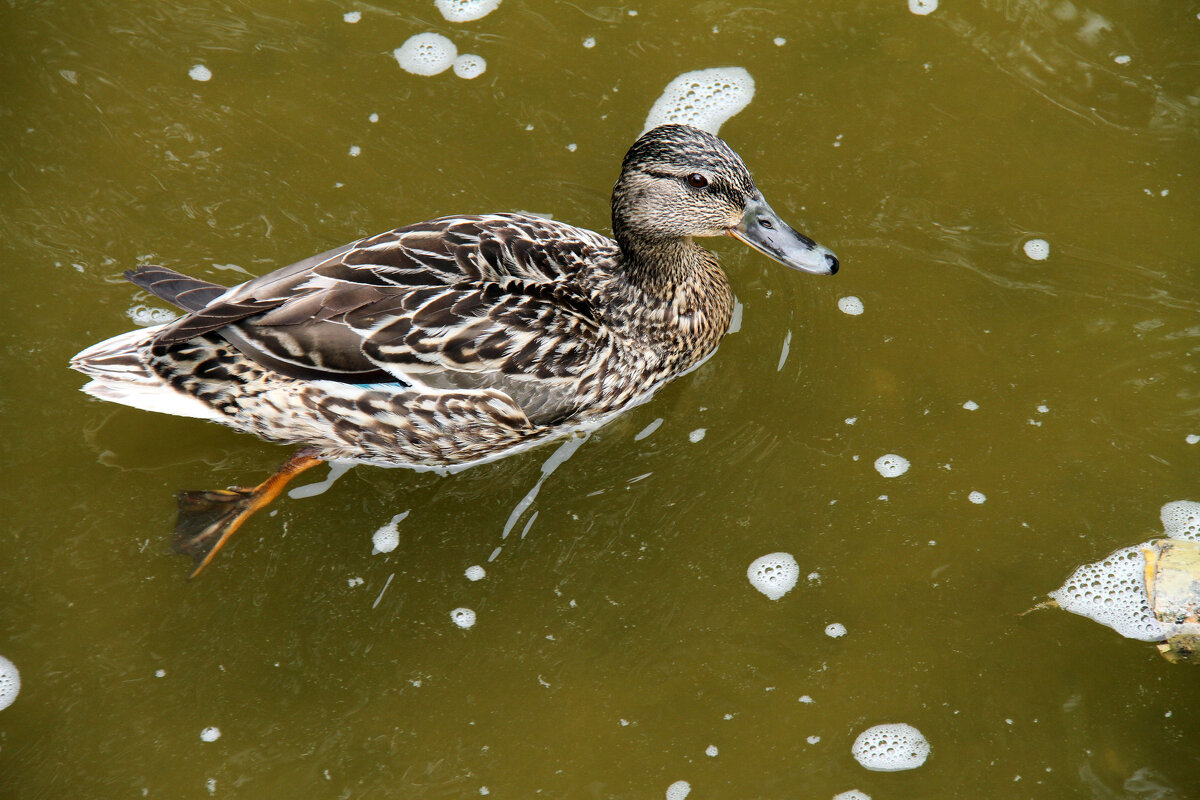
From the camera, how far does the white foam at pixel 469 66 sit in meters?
5.27

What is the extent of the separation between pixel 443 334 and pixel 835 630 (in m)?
1.80

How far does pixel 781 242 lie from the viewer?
418 cm

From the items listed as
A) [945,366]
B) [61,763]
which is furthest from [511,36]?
[61,763]

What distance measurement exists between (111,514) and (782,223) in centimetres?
289

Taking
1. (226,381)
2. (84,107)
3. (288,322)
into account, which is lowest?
(226,381)

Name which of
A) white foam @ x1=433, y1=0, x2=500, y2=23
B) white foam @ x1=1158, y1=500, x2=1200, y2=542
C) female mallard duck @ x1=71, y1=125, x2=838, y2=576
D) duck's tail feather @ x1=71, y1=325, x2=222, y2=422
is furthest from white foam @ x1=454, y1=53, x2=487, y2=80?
white foam @ x1=1158, y1=500, x2=1200, y2=542

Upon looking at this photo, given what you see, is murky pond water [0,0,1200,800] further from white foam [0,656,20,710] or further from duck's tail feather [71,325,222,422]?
duck's tail feather [71,325,222,422]

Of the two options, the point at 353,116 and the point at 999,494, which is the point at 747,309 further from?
the point at 353,116

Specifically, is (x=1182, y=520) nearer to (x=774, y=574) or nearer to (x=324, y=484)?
(x=774, y=574)

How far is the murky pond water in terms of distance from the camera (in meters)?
3.73

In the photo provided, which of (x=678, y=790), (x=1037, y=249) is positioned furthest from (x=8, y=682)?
(x=1037, y=249)

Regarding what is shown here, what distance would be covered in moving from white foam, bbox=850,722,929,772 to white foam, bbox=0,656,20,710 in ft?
9.75

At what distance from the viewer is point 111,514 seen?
4.21 metres

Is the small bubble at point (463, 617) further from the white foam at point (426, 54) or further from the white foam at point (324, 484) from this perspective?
the white foam at point (426, 54)
